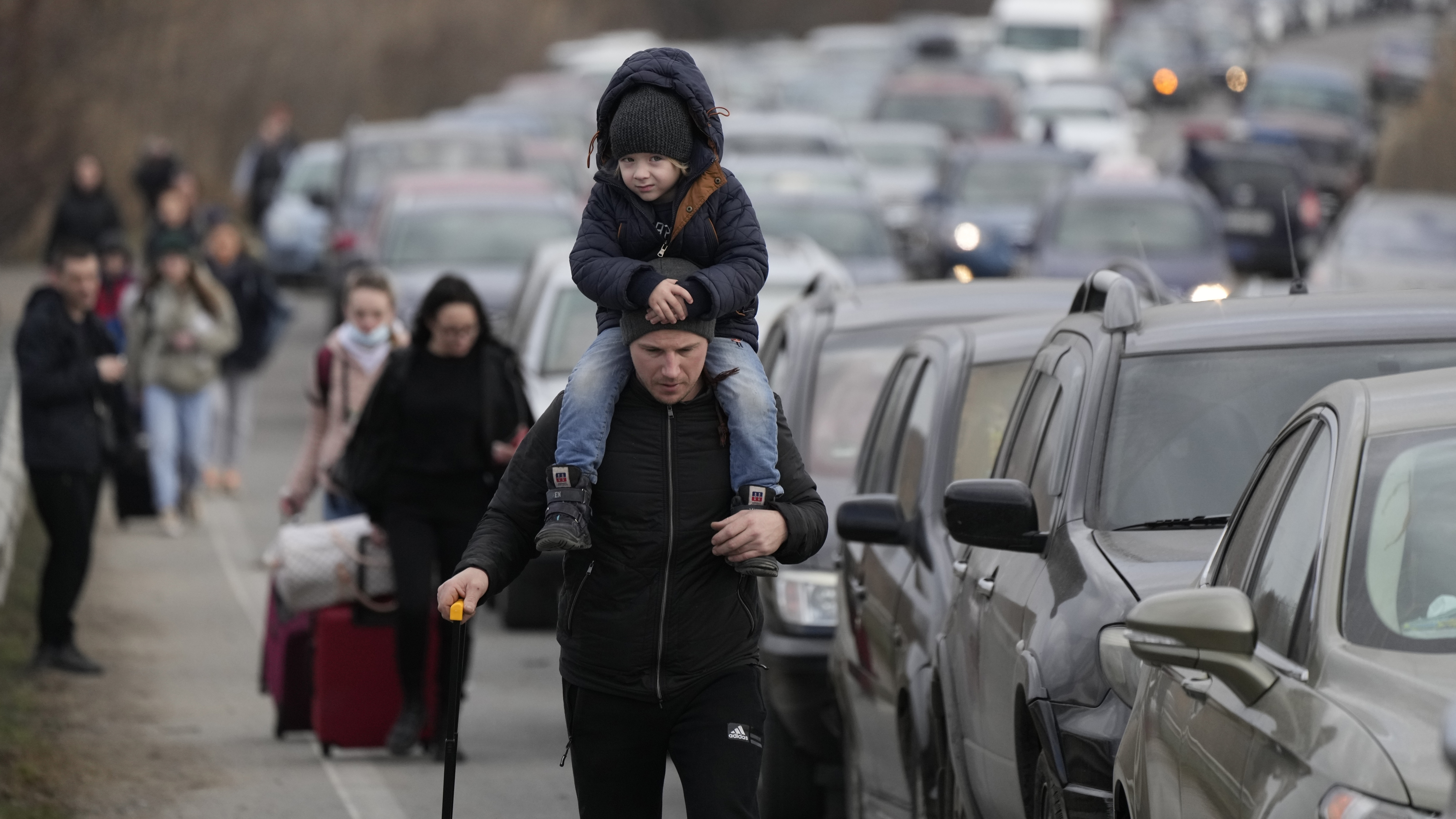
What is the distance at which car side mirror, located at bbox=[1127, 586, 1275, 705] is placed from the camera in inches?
166

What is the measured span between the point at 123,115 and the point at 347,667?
34.2 metres

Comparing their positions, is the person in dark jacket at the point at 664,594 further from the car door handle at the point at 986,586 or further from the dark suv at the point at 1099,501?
the car door handle at the point at 986,586

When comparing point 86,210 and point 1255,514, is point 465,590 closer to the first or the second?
point 1255,514

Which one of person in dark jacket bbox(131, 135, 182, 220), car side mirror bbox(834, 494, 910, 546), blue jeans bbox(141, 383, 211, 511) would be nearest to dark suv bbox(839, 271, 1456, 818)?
car side mirror bbox(834, 494, 910, 546)

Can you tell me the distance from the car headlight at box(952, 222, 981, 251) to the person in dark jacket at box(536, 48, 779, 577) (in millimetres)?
18286

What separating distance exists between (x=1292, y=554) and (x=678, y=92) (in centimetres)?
170

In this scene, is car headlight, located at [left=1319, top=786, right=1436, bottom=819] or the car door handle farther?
the car door handle

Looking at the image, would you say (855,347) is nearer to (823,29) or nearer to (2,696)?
(2,696)

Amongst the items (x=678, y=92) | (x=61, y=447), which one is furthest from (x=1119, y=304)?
(x=61, y=447)

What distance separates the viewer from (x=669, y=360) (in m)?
5.44

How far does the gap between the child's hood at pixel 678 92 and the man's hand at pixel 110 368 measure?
24.0 ft

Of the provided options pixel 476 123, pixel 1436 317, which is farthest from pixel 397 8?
pixel 1436 317

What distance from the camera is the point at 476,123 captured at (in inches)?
1417

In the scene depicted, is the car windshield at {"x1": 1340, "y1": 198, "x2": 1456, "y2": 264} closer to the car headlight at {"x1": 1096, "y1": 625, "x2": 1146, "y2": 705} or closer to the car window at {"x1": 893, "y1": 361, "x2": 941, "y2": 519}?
the car window at {"x1": 893, "y1": 361, "x2": 941, "y2": 519}
